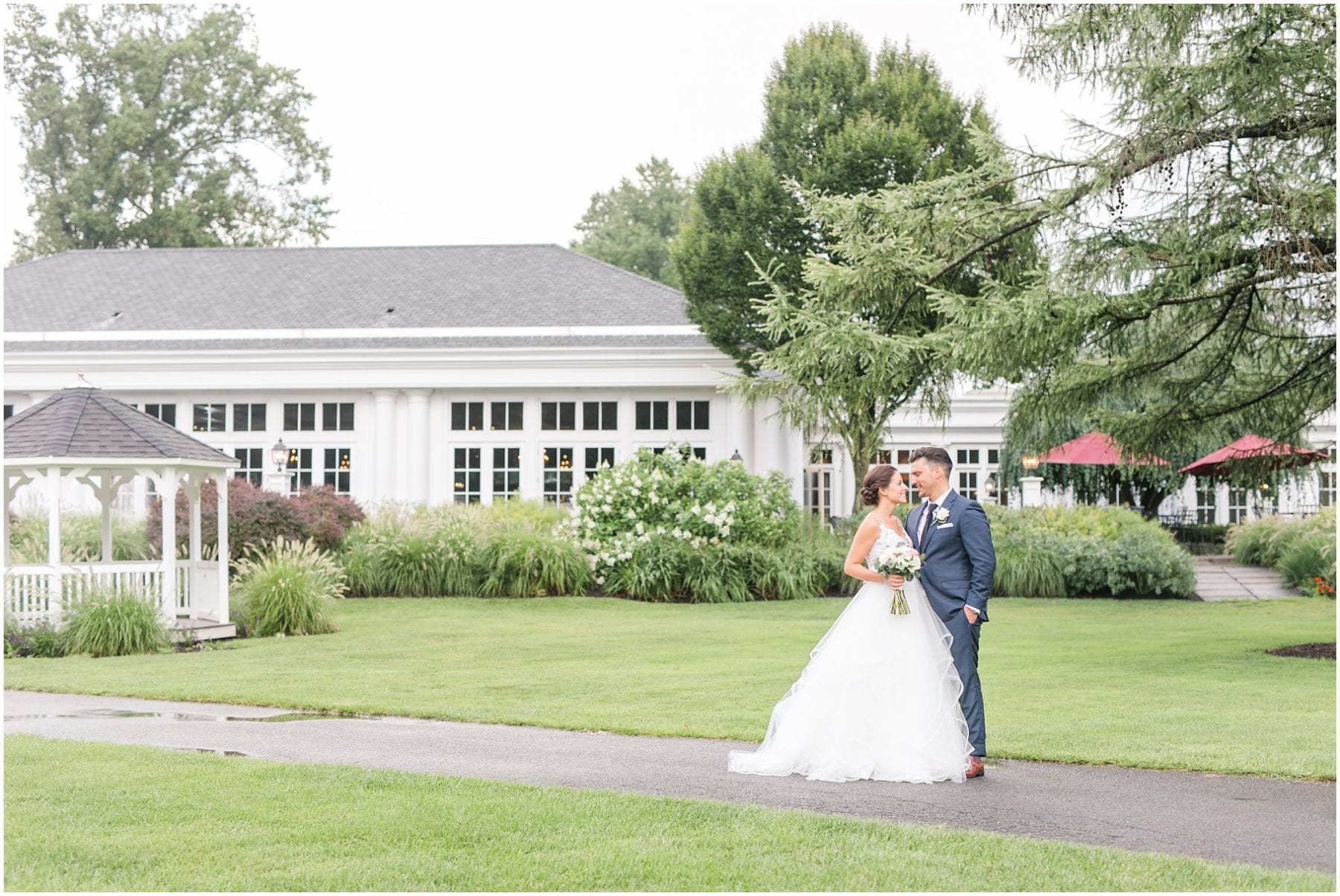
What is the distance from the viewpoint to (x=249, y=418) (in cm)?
2823

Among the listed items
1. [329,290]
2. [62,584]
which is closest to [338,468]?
[329,290]

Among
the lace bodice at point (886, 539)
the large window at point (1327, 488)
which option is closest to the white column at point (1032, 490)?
the large window at point (1327, 488)

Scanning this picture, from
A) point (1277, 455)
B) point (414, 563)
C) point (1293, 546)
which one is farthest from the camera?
point (1293, 546)

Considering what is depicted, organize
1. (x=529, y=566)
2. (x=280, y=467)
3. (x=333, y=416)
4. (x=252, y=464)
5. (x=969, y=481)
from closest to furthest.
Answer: (x=529, y=566)
(x=280, y=467)
(x=252, y=464)
(x=333, y=416)
(x=969, y=481)

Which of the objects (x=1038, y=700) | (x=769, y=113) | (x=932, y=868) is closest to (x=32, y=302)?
(x=769, y=113)

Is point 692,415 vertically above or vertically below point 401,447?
above

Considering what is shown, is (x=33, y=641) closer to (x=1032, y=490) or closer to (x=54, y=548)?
(x=54, y=548)

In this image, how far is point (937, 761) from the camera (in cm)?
707

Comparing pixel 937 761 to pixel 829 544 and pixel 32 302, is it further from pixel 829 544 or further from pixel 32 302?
pixel 32 302

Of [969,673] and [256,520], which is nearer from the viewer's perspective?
[969,673]

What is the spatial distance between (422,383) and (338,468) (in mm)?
2562

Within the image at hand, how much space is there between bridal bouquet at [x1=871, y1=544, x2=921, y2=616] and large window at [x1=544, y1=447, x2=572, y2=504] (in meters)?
20.4

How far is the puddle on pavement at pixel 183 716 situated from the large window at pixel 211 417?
1910 centimetres

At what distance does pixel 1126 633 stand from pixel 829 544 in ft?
23.3
